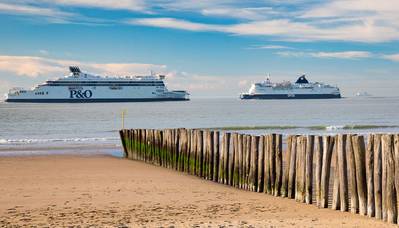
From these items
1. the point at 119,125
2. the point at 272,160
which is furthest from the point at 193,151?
the point at 119,125

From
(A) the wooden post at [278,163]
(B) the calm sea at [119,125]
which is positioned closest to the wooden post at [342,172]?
(A) the wooden post at [278,163]

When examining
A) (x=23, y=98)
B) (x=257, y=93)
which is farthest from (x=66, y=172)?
(x=257, y=93)

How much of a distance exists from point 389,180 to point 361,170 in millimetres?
503

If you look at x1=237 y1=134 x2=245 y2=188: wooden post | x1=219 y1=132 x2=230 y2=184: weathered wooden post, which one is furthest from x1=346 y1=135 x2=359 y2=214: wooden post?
x1=219 y1=132 x2=230 y2=184: weathered wooden post

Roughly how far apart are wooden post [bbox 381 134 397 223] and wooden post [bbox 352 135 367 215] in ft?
1.40

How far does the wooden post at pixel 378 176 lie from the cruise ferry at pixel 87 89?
128 m

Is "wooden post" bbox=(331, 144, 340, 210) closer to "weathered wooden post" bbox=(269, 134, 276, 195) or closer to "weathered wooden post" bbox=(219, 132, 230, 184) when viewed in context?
"weathered wooden post" bbox=(269, 134, 276, 195)

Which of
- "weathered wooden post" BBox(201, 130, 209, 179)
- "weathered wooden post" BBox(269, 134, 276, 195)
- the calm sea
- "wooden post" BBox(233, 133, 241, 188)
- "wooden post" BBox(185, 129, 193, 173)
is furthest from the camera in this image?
the calm sea

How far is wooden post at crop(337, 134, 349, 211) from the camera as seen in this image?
26.4 feet

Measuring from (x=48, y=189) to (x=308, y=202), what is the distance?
438cm

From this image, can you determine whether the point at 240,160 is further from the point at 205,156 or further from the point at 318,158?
the point at 318,158

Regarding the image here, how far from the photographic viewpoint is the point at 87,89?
440ft

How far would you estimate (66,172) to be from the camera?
13.1m

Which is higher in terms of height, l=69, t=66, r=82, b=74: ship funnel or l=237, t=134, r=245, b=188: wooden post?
l=69, t=66, r=82, b=74: ship funnel
